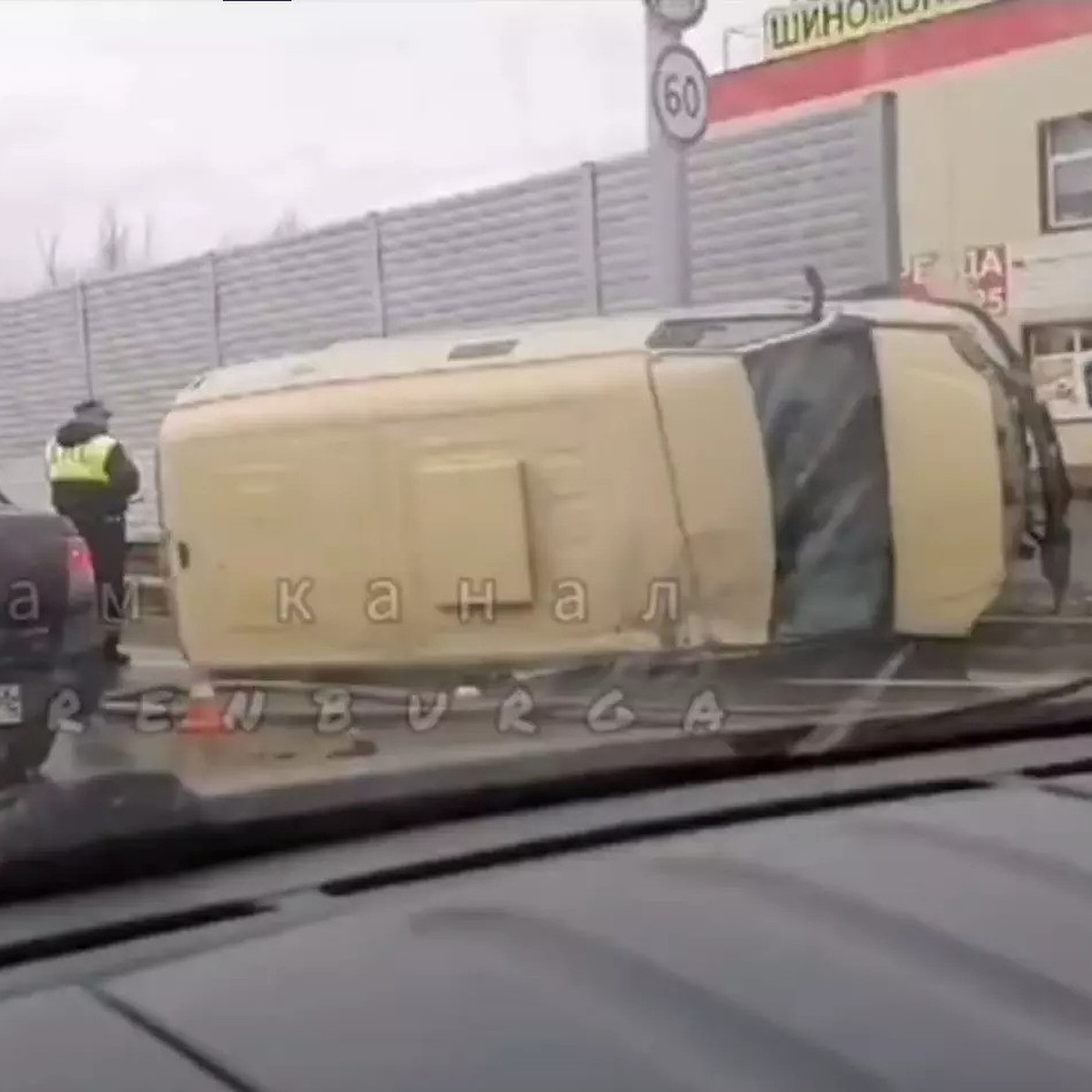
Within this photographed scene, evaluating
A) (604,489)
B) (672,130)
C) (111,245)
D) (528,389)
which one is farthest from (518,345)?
(111,245)

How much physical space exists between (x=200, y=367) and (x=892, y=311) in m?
1.16

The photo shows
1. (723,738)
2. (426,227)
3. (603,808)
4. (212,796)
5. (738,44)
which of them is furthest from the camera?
(738,44)

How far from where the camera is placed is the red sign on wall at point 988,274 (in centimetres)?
351

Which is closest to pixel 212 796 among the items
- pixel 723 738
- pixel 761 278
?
pixel 723 738

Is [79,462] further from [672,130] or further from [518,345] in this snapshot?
[672,130]

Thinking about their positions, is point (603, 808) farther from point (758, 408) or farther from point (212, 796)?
point (758, 408)

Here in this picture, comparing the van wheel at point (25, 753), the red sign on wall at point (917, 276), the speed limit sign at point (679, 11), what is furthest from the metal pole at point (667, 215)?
the van wheel at point (25, 753)

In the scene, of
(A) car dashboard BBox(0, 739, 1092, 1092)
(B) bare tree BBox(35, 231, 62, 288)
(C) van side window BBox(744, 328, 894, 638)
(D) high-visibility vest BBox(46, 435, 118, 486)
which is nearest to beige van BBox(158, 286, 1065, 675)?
(C) van side window BBox(744, 328, 894, 638)

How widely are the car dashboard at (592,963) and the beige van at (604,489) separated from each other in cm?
53

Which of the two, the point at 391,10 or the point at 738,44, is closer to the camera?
the point at 391,10

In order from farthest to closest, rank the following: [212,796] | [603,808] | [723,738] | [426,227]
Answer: [426,227] → [723,738] → [603,808] → [212,796]

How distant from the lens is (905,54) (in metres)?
3.58

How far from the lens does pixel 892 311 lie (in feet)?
11.5

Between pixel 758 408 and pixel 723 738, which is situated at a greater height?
pixel 758 408
